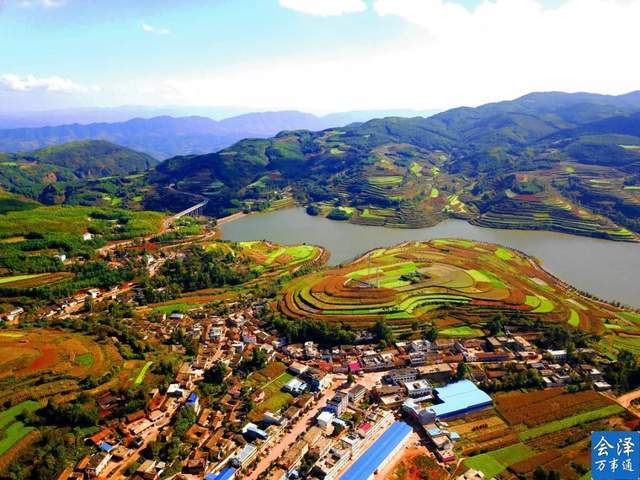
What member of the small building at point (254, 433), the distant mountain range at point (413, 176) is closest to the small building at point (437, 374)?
the small building at point (254, 433)

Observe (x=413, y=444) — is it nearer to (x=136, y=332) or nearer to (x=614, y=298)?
(x=136, y=332)

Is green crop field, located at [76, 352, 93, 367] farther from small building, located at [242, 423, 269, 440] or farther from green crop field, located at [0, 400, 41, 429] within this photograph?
small building, located at [242, 423, 269, 440]

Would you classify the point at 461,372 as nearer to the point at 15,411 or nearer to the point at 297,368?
the point at 297,368

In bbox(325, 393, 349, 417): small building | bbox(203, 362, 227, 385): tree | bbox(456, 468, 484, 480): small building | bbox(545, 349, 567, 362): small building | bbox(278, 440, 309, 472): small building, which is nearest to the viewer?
bbox(456, 468, 484, 480): small building

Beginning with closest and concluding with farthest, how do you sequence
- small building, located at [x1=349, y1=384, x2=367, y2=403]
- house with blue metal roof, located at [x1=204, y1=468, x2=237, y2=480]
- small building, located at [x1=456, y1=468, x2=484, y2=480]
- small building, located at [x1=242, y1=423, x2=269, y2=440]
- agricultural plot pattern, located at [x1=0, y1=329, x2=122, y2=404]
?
house with blue metal roof, located at [x1=204, y1=468, x2=237, y2=480] < small building, located at [x1=456, y1=468, x2=484, y2=480] < small building, located at [x1=242, y1=423, x2=269, y2=440] < agricultural plot pattern, located at [x1=0, y1=329, x2=122, y2=404] < small building, located at [x1=349, y1=384, x2=367, y2=403]

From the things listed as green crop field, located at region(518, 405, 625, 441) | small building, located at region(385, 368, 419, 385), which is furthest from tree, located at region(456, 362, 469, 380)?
green crop field, located at region(518, 405, 625, 441)

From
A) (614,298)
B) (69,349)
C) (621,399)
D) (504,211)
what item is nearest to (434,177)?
(504,211)

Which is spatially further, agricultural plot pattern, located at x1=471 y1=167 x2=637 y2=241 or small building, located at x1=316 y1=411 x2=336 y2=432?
agricultural plot pattern, located at x1=471 y1=167 x2=637 y2=241
